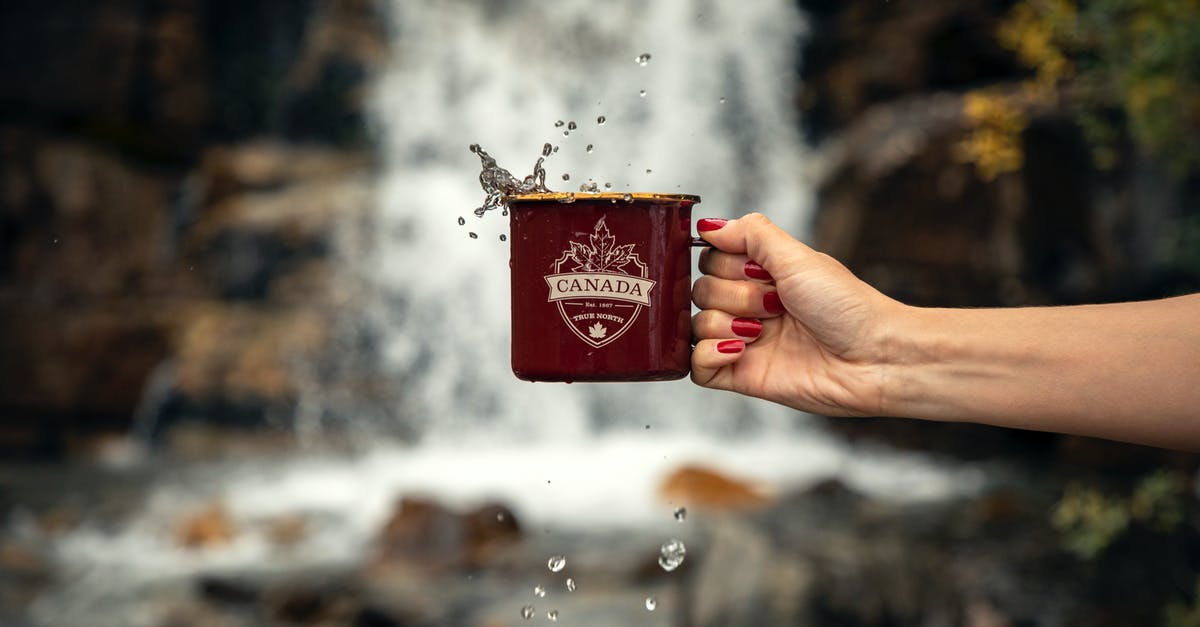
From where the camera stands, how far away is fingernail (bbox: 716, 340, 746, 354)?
1.42 metres

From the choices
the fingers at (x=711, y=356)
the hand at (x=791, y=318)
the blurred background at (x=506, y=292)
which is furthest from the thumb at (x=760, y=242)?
the blurred background at (x=506, y=292)

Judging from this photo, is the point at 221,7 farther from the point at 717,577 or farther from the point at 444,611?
the point at 717,577

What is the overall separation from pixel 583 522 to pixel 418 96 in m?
3.83

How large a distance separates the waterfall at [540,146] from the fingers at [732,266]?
4.90 metres

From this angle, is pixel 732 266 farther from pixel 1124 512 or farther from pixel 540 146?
pixel 540 146

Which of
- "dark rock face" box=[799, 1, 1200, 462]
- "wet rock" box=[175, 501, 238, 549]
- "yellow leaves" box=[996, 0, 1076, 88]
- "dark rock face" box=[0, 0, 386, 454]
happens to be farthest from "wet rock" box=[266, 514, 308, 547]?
"yellow leaves" box=[996, 0, 1076, 88]

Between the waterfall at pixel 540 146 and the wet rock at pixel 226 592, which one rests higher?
the waterfall at pixel 540 146

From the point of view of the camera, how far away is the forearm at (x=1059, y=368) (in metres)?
1.29

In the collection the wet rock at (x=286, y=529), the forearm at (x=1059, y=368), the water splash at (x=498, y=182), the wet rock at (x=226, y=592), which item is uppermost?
the water splash at (x=498, y=182)

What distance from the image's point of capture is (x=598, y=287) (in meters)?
1.31

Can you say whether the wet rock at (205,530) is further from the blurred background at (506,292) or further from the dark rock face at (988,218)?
the dark rock face at (988,218)

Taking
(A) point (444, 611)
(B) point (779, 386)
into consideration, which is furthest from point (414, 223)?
(B) point (779, 386)

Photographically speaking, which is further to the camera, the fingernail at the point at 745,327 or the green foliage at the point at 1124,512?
the green foliage at the point at 1124,512

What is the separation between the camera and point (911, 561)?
137 inches
